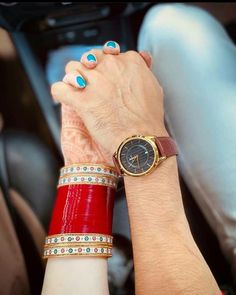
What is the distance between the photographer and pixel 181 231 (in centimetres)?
63

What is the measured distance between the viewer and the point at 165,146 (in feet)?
2.12

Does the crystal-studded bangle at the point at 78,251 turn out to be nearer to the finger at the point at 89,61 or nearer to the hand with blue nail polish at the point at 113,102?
the hand with blue nail polish at the point at 113,102

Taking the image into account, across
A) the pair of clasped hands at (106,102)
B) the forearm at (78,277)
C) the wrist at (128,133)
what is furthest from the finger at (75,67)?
the forearm at (78,277)

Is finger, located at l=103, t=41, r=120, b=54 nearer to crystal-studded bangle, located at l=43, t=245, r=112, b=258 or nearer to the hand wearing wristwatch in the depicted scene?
the hand wearing wristwatch

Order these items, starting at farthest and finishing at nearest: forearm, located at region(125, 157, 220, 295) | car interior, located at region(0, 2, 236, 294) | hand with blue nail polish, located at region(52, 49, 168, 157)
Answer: car interior, located at region(0, 2, 236, 294) < hand with blue nail polish, located at region(52, 49, 168, 157) < forearm, located at region(125, 157, 220, 295)

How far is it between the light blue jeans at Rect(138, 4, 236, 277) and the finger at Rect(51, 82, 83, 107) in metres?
0.27

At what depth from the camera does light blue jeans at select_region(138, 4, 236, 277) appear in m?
0.75

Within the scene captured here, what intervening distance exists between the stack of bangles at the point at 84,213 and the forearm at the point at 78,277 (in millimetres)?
17

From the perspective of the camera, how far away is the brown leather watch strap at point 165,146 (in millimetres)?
636

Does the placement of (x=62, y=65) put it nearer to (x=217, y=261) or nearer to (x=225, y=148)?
(x=225, y=148)

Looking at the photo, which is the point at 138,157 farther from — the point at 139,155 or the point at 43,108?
the point at 43,108

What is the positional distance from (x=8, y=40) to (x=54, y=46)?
13cm

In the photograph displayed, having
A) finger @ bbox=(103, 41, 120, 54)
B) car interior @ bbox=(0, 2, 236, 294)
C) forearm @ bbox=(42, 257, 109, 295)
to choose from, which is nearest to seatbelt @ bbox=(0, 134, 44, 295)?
car interior @ bbox=(0, 2, 236, 294)

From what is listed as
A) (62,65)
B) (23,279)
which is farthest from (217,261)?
(62,65)
